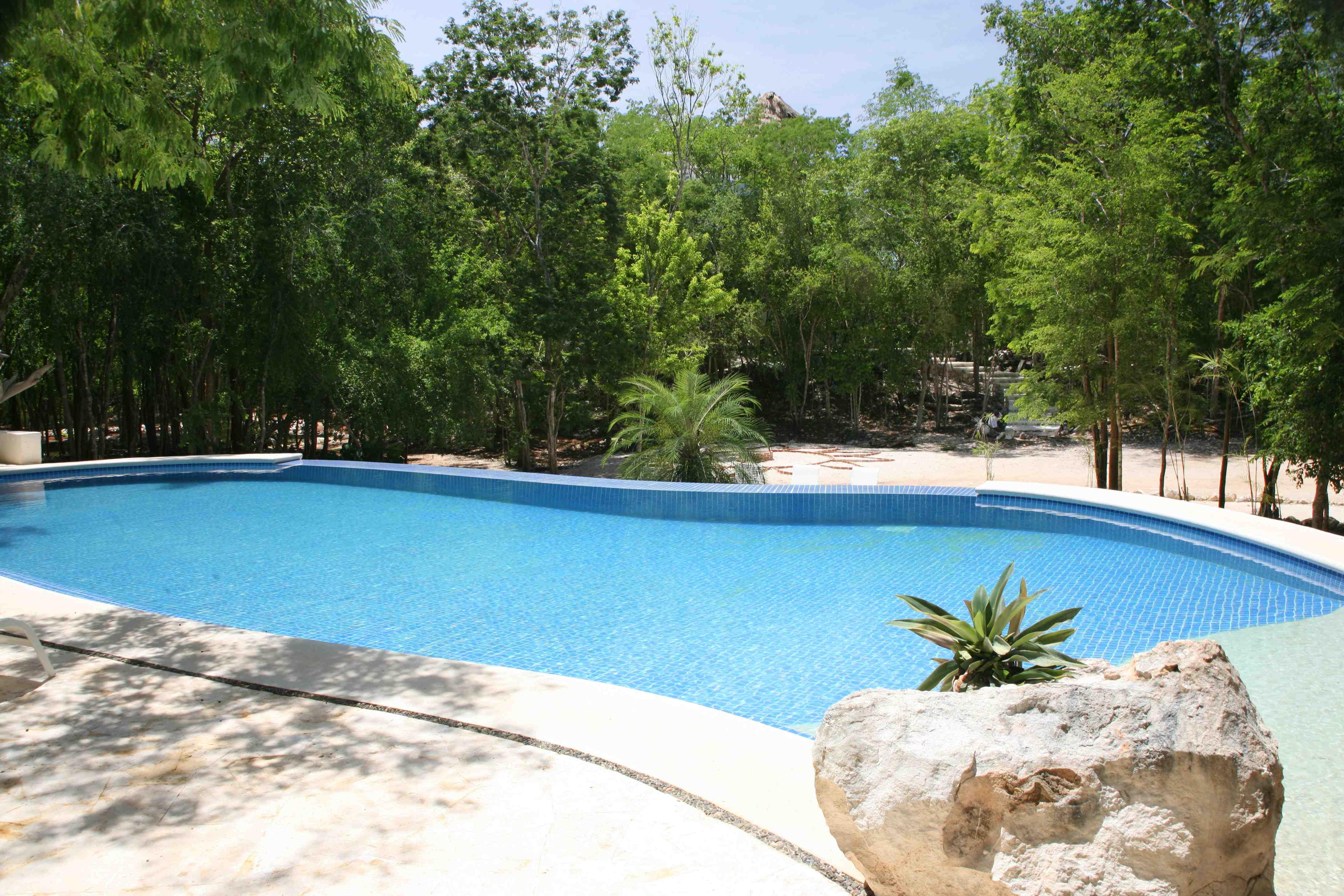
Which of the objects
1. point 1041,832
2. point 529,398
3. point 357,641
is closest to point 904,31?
point 529,398

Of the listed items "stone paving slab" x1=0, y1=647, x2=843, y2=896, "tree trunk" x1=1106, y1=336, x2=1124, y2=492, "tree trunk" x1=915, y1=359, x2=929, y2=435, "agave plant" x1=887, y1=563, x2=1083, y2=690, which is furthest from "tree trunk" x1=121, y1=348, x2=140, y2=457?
"tree trunk" x1=915, y1=359, x2=929, y2=435

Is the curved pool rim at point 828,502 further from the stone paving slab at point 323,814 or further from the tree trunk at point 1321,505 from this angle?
the stone paving slab at point 323,814

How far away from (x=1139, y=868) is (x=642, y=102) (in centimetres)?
4102

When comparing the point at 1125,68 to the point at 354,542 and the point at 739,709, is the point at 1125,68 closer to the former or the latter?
the point at 739,709

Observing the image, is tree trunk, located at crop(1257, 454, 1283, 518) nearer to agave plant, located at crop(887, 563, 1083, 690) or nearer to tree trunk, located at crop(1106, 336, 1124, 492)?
tree trunk, located at crop(1106, 336, 1124, 492)

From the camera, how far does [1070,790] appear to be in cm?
208

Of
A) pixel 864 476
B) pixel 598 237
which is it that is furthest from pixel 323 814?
pixel 598 237

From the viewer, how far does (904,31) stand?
734 inches

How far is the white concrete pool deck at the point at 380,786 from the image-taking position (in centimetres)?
270

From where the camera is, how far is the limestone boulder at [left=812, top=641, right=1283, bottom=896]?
2.02m

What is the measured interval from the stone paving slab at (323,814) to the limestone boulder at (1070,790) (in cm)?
52

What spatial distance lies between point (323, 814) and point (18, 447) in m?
12.9

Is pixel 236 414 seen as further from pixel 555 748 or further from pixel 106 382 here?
pixel 555 748

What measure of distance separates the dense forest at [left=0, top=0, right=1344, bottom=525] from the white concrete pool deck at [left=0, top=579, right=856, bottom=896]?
292cm
